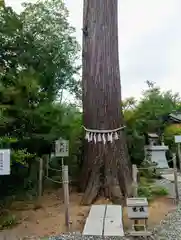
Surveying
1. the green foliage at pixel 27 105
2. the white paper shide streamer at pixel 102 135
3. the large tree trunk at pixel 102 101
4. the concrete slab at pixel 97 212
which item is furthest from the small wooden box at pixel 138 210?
the white paper shide streamer at pixel 102 135

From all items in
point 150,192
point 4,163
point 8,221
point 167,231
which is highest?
point 4,163

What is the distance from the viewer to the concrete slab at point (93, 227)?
308 centimetres

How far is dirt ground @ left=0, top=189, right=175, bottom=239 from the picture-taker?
138 inches

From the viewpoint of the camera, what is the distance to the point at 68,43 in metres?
8.42

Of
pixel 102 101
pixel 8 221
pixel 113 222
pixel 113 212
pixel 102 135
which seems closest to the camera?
pixel 113 222

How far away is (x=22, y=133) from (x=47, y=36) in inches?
124

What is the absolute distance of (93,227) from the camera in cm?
325

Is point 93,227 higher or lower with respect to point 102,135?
lower

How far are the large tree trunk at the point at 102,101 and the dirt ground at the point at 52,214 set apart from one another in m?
0.40

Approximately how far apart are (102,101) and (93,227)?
252 centimetres

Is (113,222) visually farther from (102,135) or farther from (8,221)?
(102,135)

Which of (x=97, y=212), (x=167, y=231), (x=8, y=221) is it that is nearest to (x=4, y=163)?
(x=8, y=221)

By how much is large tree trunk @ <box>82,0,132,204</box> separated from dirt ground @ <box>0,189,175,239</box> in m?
0.40

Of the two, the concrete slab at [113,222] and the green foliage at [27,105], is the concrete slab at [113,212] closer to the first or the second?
the concrete slab at [113,222]
